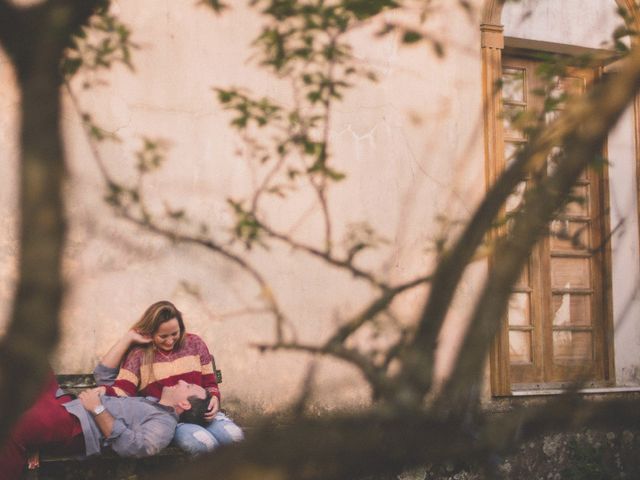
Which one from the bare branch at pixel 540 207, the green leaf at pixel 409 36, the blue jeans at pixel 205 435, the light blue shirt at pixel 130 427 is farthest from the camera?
the green leaf at pixel 409 36

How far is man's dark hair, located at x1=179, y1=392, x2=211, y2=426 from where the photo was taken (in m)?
4.55

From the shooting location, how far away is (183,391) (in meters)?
4.58

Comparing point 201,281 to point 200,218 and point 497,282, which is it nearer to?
point 200,218

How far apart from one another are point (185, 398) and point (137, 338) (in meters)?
0.42

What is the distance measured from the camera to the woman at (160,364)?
15.1 feet

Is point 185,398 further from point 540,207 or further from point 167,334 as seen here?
point 540,207

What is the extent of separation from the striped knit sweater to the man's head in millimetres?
74

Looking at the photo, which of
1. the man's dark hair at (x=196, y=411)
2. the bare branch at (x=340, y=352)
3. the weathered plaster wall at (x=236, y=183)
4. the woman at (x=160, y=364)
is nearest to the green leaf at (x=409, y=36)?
the weathered plaster wall at (x=236, y=183)

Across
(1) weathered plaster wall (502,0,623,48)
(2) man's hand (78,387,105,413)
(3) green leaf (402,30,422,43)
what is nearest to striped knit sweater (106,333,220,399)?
(2) man's hand (78,387,105,413)

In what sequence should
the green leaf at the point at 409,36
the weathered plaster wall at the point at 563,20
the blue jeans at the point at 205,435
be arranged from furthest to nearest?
the weathered plaster wall at the point at 563,20, the green leaf at the point at 409,36, the blue jeans at the point at 205,435

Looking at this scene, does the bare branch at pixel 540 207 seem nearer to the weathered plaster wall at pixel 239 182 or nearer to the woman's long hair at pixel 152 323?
the woman's long hair at pixel 152 323

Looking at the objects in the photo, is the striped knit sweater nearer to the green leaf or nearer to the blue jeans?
the blue jeans

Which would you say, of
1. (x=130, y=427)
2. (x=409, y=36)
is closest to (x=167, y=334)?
(x=130, y=427)

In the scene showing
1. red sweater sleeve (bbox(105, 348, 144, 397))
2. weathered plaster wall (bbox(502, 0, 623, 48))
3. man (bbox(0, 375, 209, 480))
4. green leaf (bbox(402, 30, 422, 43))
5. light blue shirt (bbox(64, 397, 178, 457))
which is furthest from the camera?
weathered plaster wall (bbox(502, 0, 623, 48))
